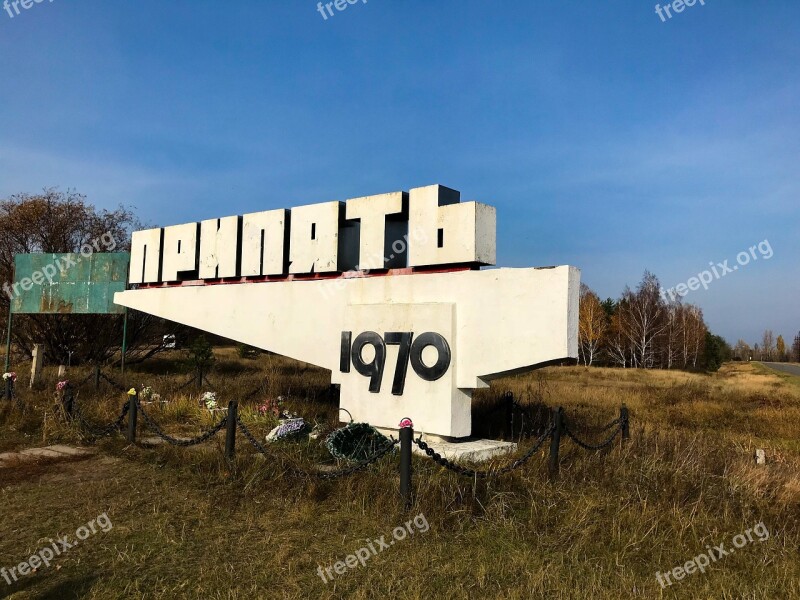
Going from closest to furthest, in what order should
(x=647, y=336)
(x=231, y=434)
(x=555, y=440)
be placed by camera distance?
(x=555, y=440)
(x=231, y=434)
(x=647, y=336)

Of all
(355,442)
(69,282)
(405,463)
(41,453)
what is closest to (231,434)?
(355,442)

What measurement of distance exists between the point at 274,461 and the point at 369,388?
2.04 meters

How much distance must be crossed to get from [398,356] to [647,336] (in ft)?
139

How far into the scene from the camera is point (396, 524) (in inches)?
220

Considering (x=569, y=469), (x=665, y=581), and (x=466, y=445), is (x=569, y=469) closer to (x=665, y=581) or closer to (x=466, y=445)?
(x=466, y=445)

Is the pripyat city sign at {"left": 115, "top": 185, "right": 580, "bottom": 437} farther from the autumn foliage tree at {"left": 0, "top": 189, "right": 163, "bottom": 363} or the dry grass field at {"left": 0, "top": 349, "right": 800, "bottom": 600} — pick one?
the autumn foliage tree at {"left": 0, "top": 189, "right": 163, "bottom": 363}

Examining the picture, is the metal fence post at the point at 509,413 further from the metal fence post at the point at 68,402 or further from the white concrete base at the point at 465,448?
the metal fence post at the point at 68,402

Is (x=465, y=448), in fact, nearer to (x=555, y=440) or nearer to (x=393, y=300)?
(x=555, y=440)

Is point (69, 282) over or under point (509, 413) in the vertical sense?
over

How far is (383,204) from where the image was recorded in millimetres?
9141

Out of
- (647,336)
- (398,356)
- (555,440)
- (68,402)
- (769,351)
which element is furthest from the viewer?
(769,351)

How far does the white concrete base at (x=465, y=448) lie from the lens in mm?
7675

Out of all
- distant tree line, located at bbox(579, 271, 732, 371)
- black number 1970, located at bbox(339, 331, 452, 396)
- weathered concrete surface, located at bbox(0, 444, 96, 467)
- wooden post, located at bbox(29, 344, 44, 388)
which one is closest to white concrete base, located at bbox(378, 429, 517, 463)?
black number 1970, located at bbox(339, 331, 452, 396)

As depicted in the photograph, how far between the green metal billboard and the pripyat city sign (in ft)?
11.8
